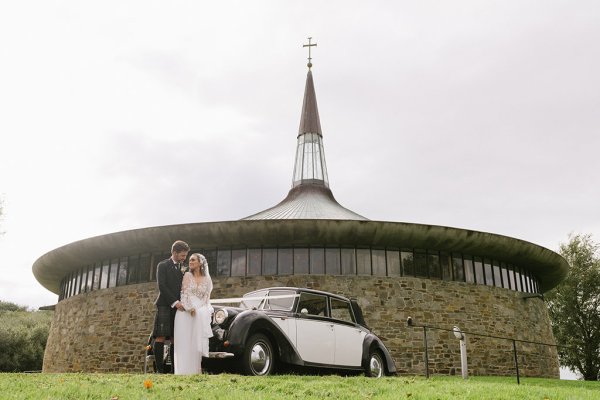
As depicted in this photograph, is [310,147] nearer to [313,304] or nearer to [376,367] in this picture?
[376,367]

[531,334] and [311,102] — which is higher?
[311,102]

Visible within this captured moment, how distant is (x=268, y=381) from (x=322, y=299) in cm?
321

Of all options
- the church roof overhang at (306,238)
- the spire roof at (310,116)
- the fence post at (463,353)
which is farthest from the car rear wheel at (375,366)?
the spire roof at (310,116)

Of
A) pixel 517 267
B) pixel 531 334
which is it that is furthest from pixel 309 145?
pixel 531 334

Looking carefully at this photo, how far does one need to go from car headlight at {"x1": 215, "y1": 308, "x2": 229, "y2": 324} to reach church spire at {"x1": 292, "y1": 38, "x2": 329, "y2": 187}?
2169 centimetres

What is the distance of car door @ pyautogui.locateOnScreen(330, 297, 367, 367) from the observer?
10055mm

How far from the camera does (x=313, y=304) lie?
998 centimetres

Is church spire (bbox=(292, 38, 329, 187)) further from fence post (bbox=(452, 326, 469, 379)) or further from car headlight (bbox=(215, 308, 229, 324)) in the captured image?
car headlight (bbox=(215, 308, 229, 324))

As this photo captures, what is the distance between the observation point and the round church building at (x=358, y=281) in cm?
1869

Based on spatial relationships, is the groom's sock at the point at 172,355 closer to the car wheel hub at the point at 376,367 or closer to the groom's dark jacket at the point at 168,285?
the groom's dark jacket at the point at 168,285

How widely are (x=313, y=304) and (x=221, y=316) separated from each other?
195 centimetres

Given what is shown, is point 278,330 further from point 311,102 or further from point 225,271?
point 311,102

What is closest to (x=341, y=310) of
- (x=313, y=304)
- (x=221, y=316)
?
(x=313, y=304)

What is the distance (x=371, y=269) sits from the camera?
19.3 metres
